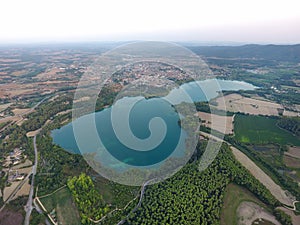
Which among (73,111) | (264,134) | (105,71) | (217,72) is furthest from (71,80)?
(264,134)

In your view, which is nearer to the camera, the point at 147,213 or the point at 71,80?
the point at 147,213

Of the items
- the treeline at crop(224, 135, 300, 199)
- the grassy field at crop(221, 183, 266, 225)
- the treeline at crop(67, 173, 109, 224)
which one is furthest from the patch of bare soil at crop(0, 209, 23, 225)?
the treeline at crop(224, 135, 300, 199)

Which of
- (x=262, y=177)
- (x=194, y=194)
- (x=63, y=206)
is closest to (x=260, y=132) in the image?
(x=262, y=177)

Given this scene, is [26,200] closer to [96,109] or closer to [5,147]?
[5,147]

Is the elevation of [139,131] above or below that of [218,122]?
above

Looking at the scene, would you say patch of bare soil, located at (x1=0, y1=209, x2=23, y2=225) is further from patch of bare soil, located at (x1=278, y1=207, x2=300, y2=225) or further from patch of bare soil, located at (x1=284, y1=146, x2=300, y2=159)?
patch of bare soil, located at (x1=284, y1=146, x2=300, y2=159)

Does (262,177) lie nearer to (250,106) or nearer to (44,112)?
(250,106)

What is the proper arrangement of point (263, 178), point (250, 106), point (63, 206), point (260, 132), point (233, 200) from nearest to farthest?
point (63, 206), point (233, 200), point (263, 178), point (260, 132), point (250, 106)
